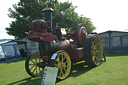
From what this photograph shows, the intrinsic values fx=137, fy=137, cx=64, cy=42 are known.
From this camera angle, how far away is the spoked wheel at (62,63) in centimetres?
470

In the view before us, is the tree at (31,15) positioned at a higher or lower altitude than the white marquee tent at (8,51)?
higher

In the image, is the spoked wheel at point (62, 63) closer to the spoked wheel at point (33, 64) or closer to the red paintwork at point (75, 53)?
the red paintwork at point (75, 53)

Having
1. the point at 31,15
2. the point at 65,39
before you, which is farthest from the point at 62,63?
the point at 31,15

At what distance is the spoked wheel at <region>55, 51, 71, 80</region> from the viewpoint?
4705 millimetres

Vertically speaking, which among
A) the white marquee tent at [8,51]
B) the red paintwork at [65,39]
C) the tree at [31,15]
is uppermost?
the tree at [31,15]

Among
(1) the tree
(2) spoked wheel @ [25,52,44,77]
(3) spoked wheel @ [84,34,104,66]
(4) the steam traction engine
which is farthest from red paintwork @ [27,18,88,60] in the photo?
(1) the tree

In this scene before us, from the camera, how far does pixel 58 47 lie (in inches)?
213

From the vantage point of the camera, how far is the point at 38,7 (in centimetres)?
1636

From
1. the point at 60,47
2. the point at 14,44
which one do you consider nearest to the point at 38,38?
the point at 60,47

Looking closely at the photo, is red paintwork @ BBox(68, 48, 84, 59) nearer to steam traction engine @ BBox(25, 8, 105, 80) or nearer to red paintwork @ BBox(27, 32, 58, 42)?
steam traction engine @ BBox(25, 8, 105, 80)

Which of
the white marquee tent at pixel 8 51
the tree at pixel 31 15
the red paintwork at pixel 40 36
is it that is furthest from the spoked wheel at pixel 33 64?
the tree at pixel 31 15

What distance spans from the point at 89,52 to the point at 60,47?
5.04ft

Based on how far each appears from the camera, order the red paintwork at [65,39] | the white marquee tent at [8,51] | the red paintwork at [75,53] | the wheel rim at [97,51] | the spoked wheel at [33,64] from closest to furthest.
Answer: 1. the red paintwork at [65,39]
2. the spoked wheel at [33,64]
3. the red paintwork at [75,53]
4. the wheel rim at [97,51]
5. the white marquee tent at [8,51]

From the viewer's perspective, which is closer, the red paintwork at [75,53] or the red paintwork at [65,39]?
the red paintwork at [65,39]
